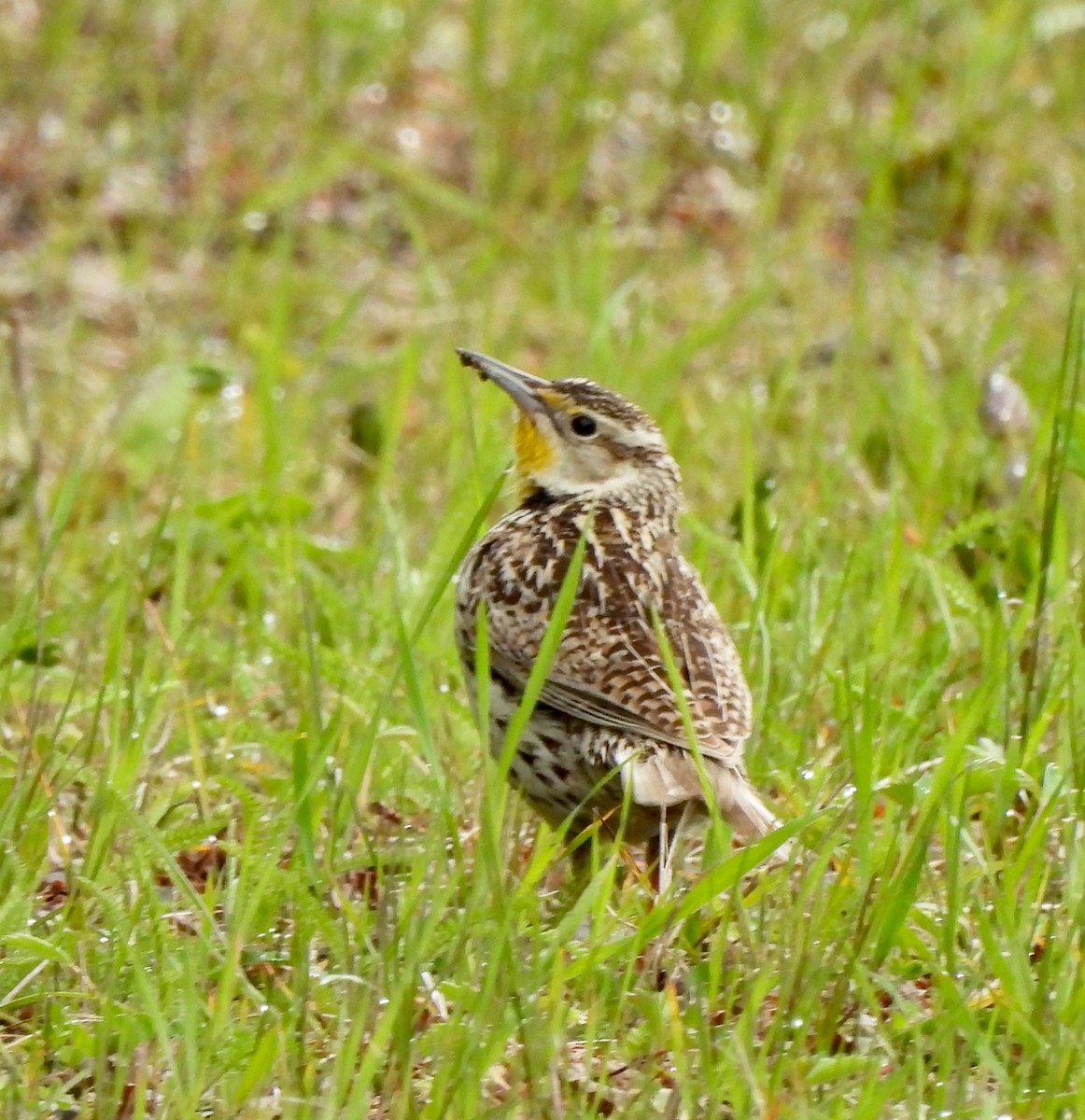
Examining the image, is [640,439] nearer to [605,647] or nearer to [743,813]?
[605,647]

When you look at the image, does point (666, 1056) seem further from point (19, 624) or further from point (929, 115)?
point (929, 115)

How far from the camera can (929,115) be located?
34.5 feet

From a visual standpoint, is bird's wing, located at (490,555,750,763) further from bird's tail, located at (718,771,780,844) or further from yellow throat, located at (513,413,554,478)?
yellow throat, located at (513,413,554,478)

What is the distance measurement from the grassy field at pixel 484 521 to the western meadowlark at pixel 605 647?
171 millimetres

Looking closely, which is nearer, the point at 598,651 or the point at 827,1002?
the point at 827,1002

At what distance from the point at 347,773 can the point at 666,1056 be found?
79cm

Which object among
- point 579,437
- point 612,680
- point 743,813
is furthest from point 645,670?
point 579,437

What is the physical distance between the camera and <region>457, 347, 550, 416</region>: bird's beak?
5.33 metres

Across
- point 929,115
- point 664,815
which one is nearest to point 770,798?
point 664,815

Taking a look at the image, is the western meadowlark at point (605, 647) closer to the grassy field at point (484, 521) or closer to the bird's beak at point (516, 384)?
the bird's beak at point (516, 384)

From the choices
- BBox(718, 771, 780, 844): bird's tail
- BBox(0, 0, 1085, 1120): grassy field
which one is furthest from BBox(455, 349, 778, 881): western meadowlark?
BBox(0, 0, 1085, 1120): grassy field

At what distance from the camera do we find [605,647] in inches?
180

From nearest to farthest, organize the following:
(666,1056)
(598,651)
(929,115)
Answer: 1. (666,1056)
2. (598,651)
3. (929,115)

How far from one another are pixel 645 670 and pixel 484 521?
1.44ft
